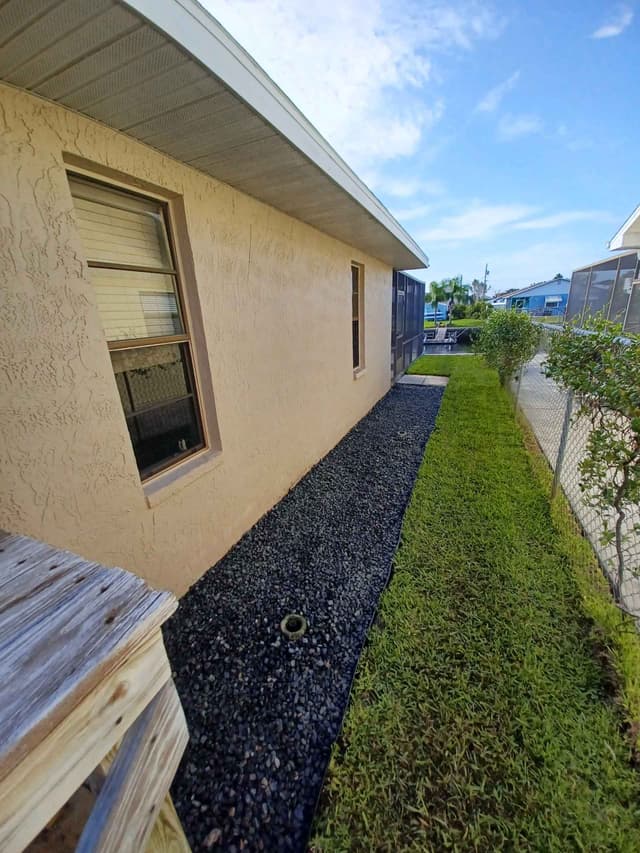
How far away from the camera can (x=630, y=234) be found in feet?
25.4

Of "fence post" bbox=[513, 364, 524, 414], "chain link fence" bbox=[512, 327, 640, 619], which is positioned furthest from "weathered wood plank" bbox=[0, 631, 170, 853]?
"fence post" bbox=[513, 364, 524, 414]

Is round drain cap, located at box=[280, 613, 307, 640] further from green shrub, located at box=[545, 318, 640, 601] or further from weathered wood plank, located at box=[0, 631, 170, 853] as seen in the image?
green shrub, located at box=[545, 318, 640, 601]

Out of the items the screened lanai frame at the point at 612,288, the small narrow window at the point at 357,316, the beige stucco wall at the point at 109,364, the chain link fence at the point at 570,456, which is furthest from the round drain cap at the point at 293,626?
the screened lanai frame at the point at 612,288

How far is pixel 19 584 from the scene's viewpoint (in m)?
0.87

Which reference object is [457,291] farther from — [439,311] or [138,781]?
[138,781]

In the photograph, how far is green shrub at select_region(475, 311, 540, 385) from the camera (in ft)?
21.6

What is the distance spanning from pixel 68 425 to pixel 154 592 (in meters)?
1.33

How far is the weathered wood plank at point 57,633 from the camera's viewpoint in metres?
0.54

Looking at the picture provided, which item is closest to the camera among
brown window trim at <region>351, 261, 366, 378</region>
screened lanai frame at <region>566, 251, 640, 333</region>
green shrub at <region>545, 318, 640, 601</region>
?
green shrub at <region>545, 318, 640, 601</region>

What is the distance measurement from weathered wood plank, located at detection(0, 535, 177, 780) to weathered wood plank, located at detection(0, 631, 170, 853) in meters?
0.02

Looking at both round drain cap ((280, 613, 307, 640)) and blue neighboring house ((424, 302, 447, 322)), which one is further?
blue neighboring house ((424, 302, 447, 322))

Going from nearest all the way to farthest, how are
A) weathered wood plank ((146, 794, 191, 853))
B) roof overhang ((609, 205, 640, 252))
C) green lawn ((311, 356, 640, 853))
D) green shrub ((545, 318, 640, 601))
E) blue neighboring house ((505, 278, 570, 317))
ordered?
weathered wood plank ((146, 794, 191, 853)) → green lawn ((311, 356, 640, 853)) → green shrub ((545, 318, 640, 601)) → roof overhang ((609, 205, 640, 252)) → blue neighboring house ((505, 278, 570, 317))

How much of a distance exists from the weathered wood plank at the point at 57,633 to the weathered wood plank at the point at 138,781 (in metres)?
0.25

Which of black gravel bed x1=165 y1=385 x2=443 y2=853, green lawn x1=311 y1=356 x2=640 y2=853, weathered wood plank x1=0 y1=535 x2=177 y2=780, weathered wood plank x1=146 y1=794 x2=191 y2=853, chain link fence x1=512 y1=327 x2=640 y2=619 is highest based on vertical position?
weathered wood plank x1=0 y1=535 x2=177 y2=780
